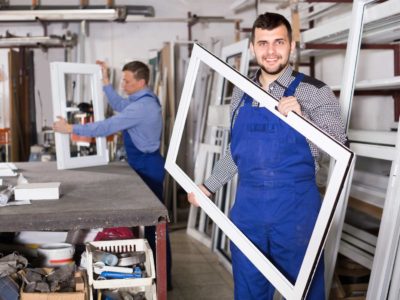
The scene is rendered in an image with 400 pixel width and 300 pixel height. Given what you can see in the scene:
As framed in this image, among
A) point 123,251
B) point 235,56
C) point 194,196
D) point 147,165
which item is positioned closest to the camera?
point 194,196

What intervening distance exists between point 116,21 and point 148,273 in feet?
15.2

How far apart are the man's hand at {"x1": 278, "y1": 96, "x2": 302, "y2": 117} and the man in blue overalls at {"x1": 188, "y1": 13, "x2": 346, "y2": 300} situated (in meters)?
0.06

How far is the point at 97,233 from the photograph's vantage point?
2.68 metres

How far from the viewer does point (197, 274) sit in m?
4.02

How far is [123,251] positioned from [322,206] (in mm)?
1062

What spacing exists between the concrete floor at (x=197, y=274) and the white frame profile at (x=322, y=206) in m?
1.49

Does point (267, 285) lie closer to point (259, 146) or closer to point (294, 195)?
point (294, 195)

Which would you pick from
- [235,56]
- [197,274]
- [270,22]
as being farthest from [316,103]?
[235,56]

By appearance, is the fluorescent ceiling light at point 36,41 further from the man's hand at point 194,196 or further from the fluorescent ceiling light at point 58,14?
the man's hand at point 194,196

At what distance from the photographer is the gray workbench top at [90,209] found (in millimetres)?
2021

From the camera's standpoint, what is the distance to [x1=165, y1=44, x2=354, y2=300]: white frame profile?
1688 millimetres

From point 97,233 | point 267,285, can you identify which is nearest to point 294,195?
point 267,285

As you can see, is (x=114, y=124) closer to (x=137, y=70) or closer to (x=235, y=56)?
(x=137, y=70)

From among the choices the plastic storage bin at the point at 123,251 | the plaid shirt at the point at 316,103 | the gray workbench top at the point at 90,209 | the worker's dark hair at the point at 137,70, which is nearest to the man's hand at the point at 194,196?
the gray workbench top at the point at 90,209
